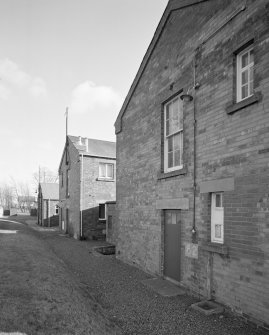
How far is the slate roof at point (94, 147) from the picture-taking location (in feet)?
78.5

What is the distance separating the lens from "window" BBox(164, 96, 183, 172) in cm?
938

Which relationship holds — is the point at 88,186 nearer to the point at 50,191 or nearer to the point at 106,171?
the point at 106,171

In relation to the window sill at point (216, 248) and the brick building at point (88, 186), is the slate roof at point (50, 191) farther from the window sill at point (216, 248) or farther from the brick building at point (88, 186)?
the window sill at point (216, 248)

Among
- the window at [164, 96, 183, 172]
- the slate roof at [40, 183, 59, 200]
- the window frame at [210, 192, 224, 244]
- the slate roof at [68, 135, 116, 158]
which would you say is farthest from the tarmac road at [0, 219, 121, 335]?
the slate roof at [40, 183, 59, 200]

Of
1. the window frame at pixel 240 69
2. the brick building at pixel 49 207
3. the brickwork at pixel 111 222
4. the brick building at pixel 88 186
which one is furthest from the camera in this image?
the brick building at pixel 49 207

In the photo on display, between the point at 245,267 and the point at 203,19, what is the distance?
6686mm

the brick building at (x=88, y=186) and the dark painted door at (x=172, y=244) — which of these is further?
the brick building at (x=88, y=186)

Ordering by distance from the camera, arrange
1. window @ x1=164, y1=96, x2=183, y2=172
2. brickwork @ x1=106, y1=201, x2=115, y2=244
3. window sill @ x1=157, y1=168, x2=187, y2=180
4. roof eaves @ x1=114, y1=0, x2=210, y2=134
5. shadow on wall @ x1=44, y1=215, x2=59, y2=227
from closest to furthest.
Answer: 1. window sill @ x1=157, y1=168, x2=187, y2=180
2. roof eaves @ x1=114, y1=0, x2=210, y2=134
3. window @ x1=164, y1=96, x2=183, y2=172
4. brickwork @ x1=106, y1=201, x2=115, y2=244
5. shadow on wall @ x1=44, y1=215, x2=59, y2=227

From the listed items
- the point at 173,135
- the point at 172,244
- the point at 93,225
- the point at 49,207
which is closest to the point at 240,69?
the point at 173,135

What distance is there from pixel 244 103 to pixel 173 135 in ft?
11.5

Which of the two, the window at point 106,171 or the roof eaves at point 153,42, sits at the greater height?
the roof eaves at point 153,42

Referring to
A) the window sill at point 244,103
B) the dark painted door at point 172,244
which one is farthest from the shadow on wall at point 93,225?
the window sill at point 244,103

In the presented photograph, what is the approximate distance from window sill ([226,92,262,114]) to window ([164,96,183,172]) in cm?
245

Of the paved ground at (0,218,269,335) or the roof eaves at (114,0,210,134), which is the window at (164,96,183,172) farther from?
the paved ground at (0,218,269,335)
